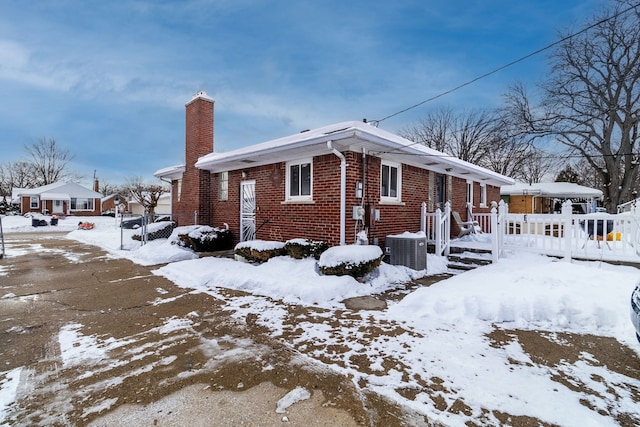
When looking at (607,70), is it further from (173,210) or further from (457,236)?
(173,210)

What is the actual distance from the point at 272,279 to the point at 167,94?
15.3m

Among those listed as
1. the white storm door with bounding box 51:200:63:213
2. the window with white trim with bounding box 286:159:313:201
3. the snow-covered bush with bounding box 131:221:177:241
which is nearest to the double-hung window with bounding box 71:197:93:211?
the white storm door with bounding box 51:200:63:213

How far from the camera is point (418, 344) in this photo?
346 cm

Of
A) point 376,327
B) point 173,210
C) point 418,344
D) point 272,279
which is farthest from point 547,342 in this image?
point 173,210

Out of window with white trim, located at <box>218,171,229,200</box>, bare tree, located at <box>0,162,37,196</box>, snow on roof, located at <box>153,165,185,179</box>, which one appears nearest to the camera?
window with white trim, located at <box>218,171,229,200</box>

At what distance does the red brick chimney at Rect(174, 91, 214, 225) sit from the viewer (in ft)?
37.8

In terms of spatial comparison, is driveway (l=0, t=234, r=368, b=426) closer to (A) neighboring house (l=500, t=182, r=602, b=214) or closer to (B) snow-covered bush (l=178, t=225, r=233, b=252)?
(B) snow-covered bush (l=178, t=225, r=233, b=252)

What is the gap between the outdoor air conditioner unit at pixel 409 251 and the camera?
23.6 feet

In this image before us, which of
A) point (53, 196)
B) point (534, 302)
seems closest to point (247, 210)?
point (534, 302)

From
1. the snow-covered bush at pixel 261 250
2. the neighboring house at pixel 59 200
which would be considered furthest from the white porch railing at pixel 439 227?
the neighboring house at pixel 59 200

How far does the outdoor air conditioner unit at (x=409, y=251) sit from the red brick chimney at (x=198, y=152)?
299 inches

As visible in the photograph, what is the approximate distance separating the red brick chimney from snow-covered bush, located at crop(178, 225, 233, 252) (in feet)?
5.01

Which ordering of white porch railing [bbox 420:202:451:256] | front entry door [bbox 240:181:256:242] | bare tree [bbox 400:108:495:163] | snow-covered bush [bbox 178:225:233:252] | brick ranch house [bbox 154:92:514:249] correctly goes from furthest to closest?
1. bare tree [bbox 400:108:495:163]
2. snow-covered bush [bbox 178:225:233:252]
3. front entry door [bbox 240:181:256:242]
4. white porch railing [bbox 420:202:451:256]
5. brick ranch house [bbox 154:92:514:249]

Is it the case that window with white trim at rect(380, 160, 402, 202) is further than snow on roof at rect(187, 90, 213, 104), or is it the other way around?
snow on roof at rect(187, 90, 213, 104)
